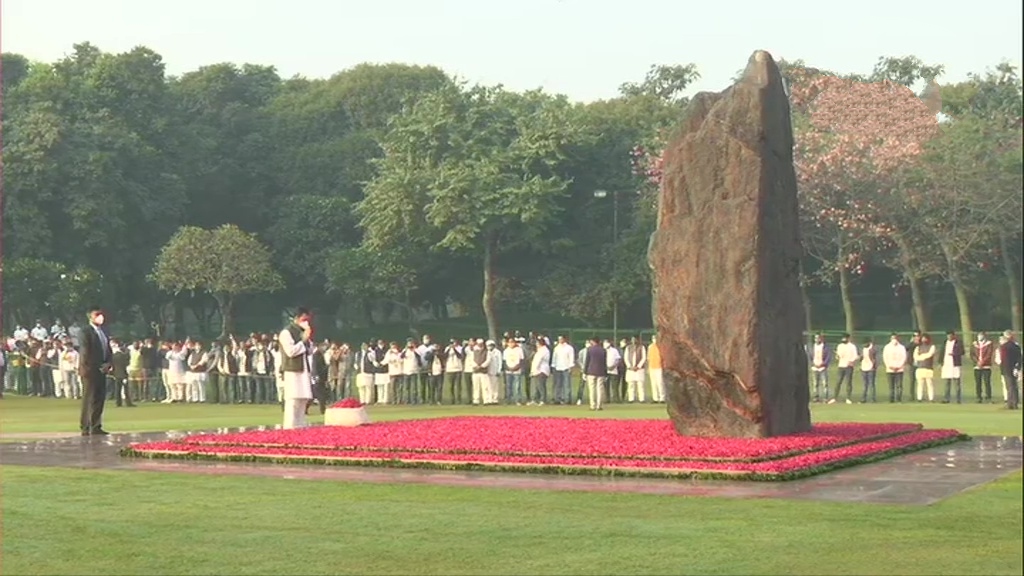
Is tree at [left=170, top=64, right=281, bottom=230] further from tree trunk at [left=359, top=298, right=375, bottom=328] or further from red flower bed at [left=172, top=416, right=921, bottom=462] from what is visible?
red flower bed at [left=172, top=416, right=921, bottom=462]

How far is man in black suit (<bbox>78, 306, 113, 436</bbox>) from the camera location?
23422mm

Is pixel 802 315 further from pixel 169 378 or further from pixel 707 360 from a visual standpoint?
pixel 169 378

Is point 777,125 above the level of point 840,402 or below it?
above

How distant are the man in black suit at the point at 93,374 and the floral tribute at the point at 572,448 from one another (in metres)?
3.44

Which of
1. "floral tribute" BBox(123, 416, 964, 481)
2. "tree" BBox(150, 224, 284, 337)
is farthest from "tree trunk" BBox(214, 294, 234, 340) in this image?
"floral tribute" BBox(123, 416, 964, 481)

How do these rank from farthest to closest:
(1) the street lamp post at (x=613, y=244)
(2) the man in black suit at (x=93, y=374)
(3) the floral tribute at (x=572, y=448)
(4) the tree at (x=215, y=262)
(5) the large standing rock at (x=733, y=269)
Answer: (1) the street lamp post at (x=613, y=244), (4) the tree at (x=215, y=262), (2) the man in black suit at (x=93, y=374), (5) the large standing rock at (x=733, y=269), (3) the floral tribute at (x=572, y=448)

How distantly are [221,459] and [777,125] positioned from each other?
8.15 meters

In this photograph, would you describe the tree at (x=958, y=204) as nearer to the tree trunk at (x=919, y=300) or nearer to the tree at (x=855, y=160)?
the tree at (x=855, y=160)

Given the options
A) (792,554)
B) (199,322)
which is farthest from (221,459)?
(199,322)

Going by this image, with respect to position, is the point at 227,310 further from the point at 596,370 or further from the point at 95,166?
the point at 596,370

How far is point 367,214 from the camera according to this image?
64250 mm

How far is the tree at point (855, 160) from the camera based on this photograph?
50.2 meters

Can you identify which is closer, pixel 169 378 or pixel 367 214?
pixel 169 378

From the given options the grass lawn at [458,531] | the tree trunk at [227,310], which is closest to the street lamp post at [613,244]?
the tree trunk at [227,310]
